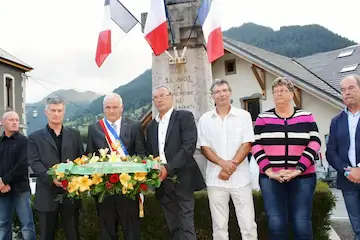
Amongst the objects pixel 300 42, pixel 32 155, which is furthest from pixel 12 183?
pixel 300 42

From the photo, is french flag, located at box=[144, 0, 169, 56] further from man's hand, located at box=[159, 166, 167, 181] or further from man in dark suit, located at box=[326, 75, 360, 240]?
man in dark suit, located at box=[326, 75, 360, 240]

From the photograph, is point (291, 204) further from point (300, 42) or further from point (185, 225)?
point (300, 42)

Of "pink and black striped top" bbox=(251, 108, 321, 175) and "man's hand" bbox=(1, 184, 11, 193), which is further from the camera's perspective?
"man's hand" bbox=(1, 184, 11, 193)

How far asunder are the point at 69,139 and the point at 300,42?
56.2 metres

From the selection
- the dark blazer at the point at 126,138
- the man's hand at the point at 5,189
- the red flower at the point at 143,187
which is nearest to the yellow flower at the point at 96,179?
the red flower at the point at 143,187

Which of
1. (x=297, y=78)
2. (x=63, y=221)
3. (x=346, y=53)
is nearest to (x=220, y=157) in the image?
(x=63, y=221)

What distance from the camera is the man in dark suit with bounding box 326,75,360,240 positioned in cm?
451

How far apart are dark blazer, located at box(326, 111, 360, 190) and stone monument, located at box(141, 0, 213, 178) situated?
2.95 m

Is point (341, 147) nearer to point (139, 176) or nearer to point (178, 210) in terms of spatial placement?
point (178, 210)

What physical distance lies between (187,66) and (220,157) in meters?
2.96

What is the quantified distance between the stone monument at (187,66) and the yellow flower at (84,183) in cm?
335

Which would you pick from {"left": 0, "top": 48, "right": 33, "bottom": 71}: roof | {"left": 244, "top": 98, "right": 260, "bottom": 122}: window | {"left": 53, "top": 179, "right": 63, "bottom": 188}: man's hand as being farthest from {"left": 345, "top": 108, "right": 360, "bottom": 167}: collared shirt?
{"left": 0, "top": 48, "right": 33, "bottom": 71}: roof

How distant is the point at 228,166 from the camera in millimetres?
4660

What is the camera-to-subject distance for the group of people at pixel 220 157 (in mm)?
4527
